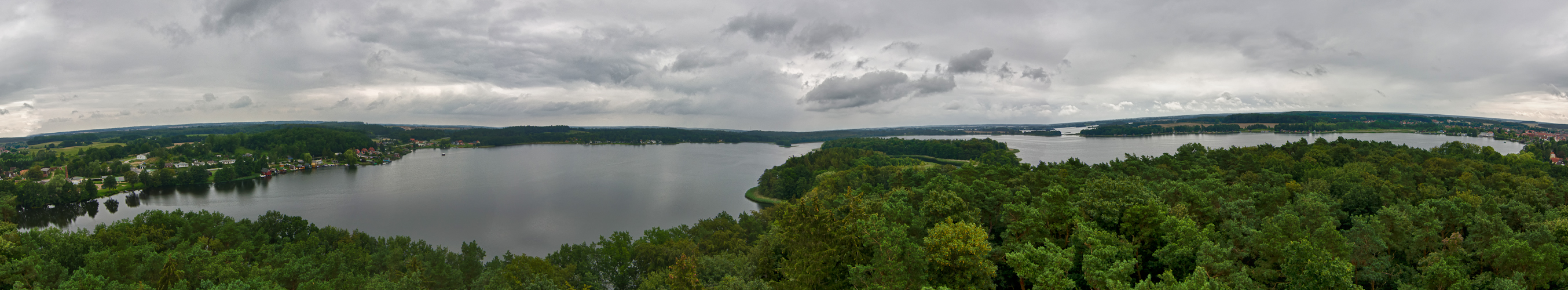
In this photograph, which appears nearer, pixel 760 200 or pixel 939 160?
pixel 760 200

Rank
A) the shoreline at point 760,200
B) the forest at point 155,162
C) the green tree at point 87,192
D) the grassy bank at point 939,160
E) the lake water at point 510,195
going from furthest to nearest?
the grassy bank at point 939,160, the shoreline at point 760,200, the green tree at point 87,192, the forest at point 155,162, the lake water at point 510,195

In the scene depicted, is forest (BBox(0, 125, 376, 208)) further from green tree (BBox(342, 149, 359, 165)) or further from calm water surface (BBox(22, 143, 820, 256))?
green tree (BBox(342, 149, 359, 165))

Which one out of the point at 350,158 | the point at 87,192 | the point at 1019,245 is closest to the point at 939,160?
the point at 1019,245

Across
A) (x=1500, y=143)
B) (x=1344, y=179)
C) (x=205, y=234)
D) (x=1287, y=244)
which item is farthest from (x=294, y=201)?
(x=1500, y=143)

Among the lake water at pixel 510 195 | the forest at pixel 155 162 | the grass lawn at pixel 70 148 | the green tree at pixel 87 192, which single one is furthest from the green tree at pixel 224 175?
the grass lawn at pixel 70 148

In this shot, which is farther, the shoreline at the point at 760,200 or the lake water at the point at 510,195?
the shoreline at the point at 760,200

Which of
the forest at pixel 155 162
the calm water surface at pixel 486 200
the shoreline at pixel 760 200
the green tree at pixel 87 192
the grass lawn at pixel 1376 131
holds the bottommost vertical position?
the shoreline at pixel 760 200

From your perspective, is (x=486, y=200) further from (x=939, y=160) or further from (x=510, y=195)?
(x=939, y=160)

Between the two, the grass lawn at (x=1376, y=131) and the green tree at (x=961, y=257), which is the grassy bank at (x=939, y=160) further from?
the grass lawn at (x=1376, y=131)

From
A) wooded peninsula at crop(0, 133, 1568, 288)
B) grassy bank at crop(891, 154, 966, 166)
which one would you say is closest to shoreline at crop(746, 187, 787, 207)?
wooded peninsula at crop(0, 133, 1568, 288)
